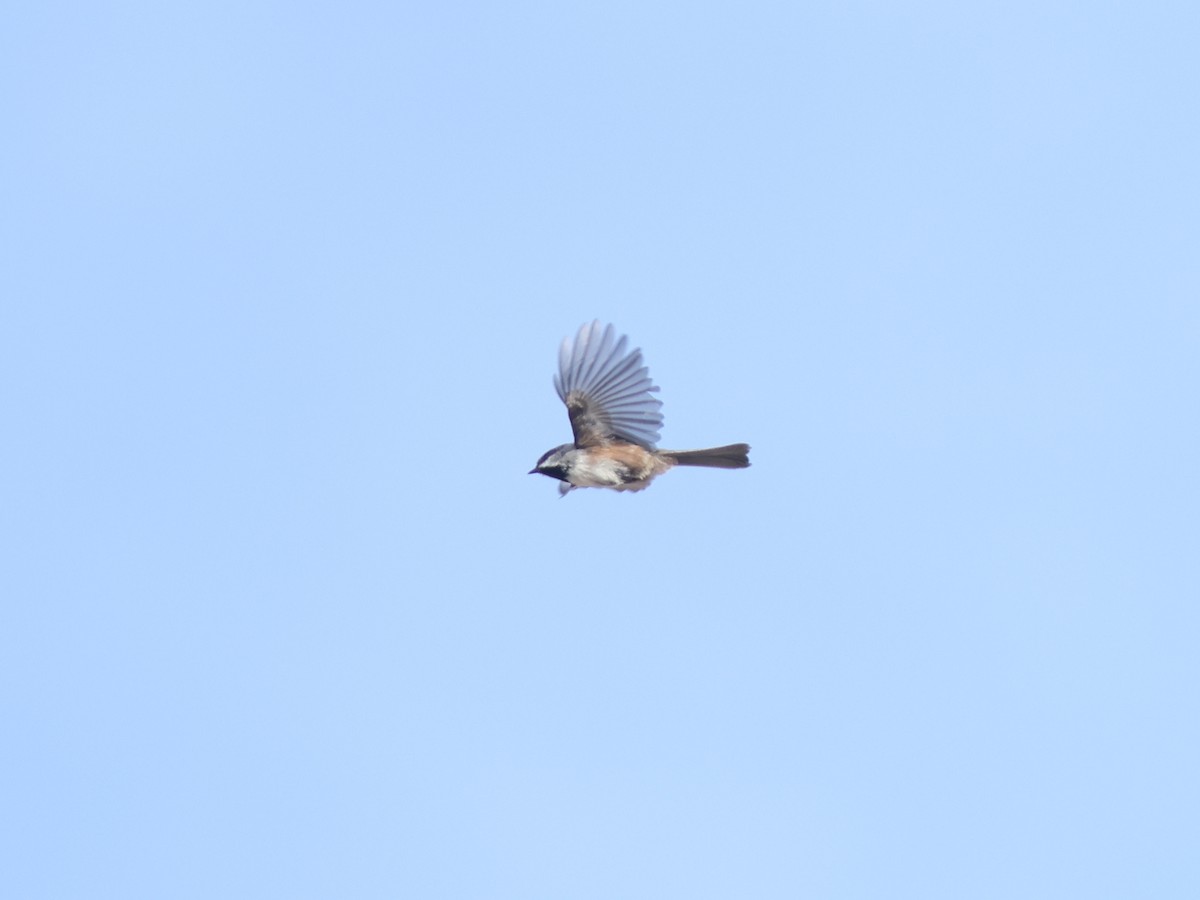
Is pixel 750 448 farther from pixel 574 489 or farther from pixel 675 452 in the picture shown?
pixel 574 489

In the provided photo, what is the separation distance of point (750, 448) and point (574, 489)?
Result: 5.71 ft

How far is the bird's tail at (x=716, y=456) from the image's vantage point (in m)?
9.70

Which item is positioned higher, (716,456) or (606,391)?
(606,391)

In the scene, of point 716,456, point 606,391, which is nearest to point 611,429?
point 606,391

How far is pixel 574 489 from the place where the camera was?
32.2ft

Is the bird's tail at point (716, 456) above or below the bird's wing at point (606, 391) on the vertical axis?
below

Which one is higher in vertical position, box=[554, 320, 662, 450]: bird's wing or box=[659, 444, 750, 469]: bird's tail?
box=[554, 320, 662, 450]: bird's wing

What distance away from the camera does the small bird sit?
9.83 metres

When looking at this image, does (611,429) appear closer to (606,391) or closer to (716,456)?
(606,391)

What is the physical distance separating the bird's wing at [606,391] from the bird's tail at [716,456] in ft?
1.00

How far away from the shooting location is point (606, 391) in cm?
1009

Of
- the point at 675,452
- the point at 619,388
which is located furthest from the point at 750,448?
the point at 619,388

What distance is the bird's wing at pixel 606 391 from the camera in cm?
989

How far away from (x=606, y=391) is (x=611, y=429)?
15.2 inches
